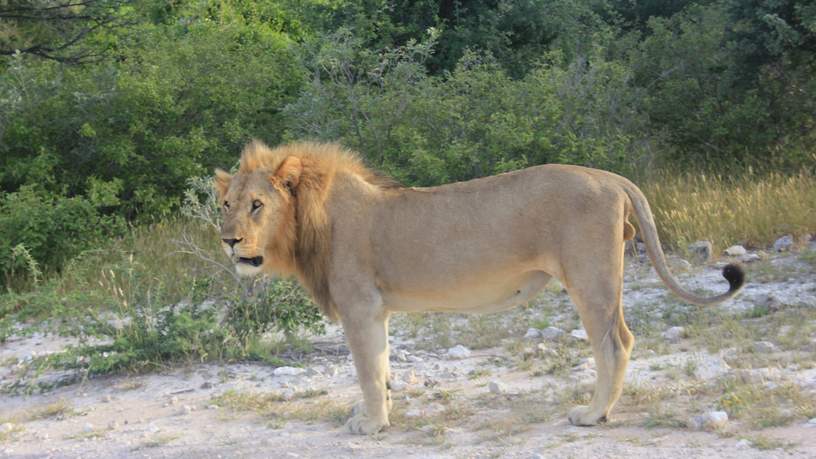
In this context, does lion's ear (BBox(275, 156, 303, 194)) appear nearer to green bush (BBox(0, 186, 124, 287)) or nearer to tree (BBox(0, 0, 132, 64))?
green bush (BBox(0, 186, 124, 287))

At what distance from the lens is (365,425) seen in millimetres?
5648

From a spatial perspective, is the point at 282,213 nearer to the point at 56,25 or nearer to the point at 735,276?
the point at 735,276

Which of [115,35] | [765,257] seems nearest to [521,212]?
[765,257]

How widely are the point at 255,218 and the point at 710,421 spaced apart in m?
2.58

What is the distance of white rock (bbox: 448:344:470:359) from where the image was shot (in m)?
7.26

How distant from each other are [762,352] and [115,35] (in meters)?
10.8

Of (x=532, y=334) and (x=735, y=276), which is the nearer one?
(x=735, y=276)

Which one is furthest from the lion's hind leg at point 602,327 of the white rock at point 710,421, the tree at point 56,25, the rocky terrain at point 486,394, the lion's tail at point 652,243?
the tree at point 56,25

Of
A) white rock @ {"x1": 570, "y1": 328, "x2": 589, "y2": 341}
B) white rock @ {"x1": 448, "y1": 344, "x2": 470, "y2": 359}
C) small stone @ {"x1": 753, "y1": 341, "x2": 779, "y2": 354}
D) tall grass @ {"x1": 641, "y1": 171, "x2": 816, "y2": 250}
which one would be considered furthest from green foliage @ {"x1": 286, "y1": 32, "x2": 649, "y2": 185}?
small stone @ {"x1": 753, "y1": 341, "x2": 779, "y2": 354}

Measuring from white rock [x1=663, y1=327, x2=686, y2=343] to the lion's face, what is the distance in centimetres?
302

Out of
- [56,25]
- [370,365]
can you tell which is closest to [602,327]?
[370,365]

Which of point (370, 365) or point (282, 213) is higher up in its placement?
point (282, 213)

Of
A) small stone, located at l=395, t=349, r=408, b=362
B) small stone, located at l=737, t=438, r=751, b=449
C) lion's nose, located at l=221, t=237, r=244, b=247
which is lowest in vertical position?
small stone, located at l=395, t=349, r=408, b=362

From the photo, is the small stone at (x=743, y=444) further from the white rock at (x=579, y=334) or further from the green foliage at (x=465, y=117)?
the green foliage at (x=465, y=117)
